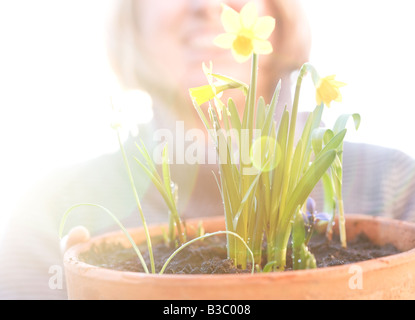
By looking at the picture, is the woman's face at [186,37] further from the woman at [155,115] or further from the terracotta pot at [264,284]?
the terracotta pot at [264,284]

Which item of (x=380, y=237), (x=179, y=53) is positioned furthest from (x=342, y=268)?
(x=179, y=53)

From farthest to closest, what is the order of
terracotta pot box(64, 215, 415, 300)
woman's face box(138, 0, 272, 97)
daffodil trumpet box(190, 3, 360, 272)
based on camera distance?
woman's face box(138, 0, 272, 97)
daffodil trumpet box(190, 3, 360, 272)
terracotta pot box(64, 215, 415, 300)

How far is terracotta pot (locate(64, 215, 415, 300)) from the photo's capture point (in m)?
0.32

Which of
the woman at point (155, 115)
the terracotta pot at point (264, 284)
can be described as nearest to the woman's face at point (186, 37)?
the woman at point (155, 115)

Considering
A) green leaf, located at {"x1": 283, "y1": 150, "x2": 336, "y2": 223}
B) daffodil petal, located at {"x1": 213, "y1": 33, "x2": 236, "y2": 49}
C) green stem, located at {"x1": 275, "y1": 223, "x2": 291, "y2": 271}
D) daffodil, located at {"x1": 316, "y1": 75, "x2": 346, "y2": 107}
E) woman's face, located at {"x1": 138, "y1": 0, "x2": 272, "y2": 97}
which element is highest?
woman's face, located at {"x1": 138, "y1": 0, "x2": 272, "y2": 97}

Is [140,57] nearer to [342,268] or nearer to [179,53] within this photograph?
[179,53]

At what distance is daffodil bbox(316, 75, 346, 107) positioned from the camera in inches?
16.3

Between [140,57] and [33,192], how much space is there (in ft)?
2.59

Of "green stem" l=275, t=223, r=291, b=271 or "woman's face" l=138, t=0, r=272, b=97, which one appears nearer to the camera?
"green stem" l=275, t=223, r=291, b=271

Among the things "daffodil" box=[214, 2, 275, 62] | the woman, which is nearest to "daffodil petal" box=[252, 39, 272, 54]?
"daffodil" box=[214, 2, 275, 62]

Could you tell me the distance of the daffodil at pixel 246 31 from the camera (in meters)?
0.38

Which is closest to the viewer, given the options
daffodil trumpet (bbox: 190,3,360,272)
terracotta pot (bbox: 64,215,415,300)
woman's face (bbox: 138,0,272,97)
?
terracotta pot (bbox: 64,215,415,300)

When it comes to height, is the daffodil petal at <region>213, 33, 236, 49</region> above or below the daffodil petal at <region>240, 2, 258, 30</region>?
below

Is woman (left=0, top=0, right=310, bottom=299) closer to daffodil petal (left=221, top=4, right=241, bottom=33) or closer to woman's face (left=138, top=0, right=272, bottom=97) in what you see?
woman's face (left=138, top=0, right=272, bottom=97)
